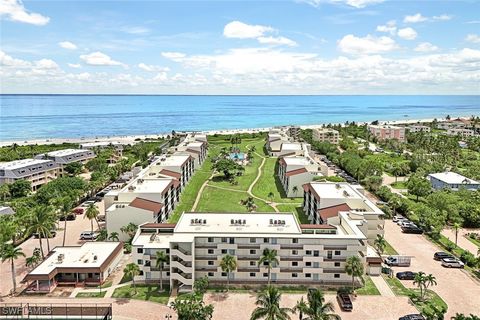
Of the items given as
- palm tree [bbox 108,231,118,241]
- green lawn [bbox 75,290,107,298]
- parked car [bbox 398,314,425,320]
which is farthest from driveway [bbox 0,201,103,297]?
parked car [bbox 398,314,425,320]

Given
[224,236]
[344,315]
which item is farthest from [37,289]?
[344,315]

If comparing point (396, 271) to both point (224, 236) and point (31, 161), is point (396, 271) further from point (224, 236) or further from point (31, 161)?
point (31, 161)

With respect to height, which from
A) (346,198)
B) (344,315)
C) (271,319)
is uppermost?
(346,198)

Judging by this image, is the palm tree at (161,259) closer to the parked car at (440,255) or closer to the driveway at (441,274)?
the driveway at (441,274)

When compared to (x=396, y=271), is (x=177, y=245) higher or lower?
higher

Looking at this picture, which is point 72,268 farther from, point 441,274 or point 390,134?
point 390,134

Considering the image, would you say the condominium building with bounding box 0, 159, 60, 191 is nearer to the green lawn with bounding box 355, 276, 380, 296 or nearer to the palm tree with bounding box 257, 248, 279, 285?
the palm tree with bounding box 257, 248, 279, 285
